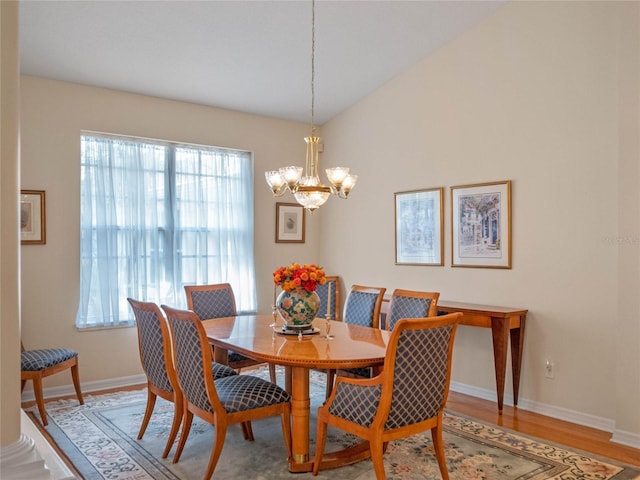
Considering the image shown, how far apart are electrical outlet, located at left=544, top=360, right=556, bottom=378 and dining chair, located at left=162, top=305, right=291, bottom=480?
2200 millimetres

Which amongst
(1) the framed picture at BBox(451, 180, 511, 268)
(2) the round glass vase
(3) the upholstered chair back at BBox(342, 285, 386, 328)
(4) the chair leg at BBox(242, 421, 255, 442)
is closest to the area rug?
(4) the chair leg at BBox(242, 421, 255, 442)

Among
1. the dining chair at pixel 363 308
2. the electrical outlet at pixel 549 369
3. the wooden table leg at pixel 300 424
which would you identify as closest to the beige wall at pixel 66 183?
the dining chair at pixel 363 308

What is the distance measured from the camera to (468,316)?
4078mm

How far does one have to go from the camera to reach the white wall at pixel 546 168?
11.7 feet

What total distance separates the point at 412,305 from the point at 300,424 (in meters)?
1.31

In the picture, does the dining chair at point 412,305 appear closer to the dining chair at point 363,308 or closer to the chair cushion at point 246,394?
the dining chair at point 363,308

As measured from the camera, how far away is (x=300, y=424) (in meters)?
2.83

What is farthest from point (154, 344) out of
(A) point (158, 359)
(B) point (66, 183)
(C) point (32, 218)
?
(B) point (66, 183)

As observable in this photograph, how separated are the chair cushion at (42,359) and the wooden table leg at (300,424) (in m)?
1.99

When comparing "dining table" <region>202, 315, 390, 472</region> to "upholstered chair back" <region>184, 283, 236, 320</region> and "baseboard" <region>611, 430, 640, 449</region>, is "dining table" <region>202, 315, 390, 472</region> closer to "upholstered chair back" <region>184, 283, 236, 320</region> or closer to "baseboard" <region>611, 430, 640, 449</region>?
"upholstered chair back" <region>184, 283, 236, 320</region>

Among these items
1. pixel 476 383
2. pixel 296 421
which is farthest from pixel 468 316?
pixel 296 421

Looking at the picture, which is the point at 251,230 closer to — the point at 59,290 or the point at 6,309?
the point at 59,290

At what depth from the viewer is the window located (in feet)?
14.9

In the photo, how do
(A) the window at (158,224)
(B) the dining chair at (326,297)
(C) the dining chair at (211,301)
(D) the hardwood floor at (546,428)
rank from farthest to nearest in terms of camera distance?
(B) the dining chair at (326,297)
(A) the window at (158,224)
(C) the dining chair at (211,301)
(D) the hardwood floor at (546,428)
